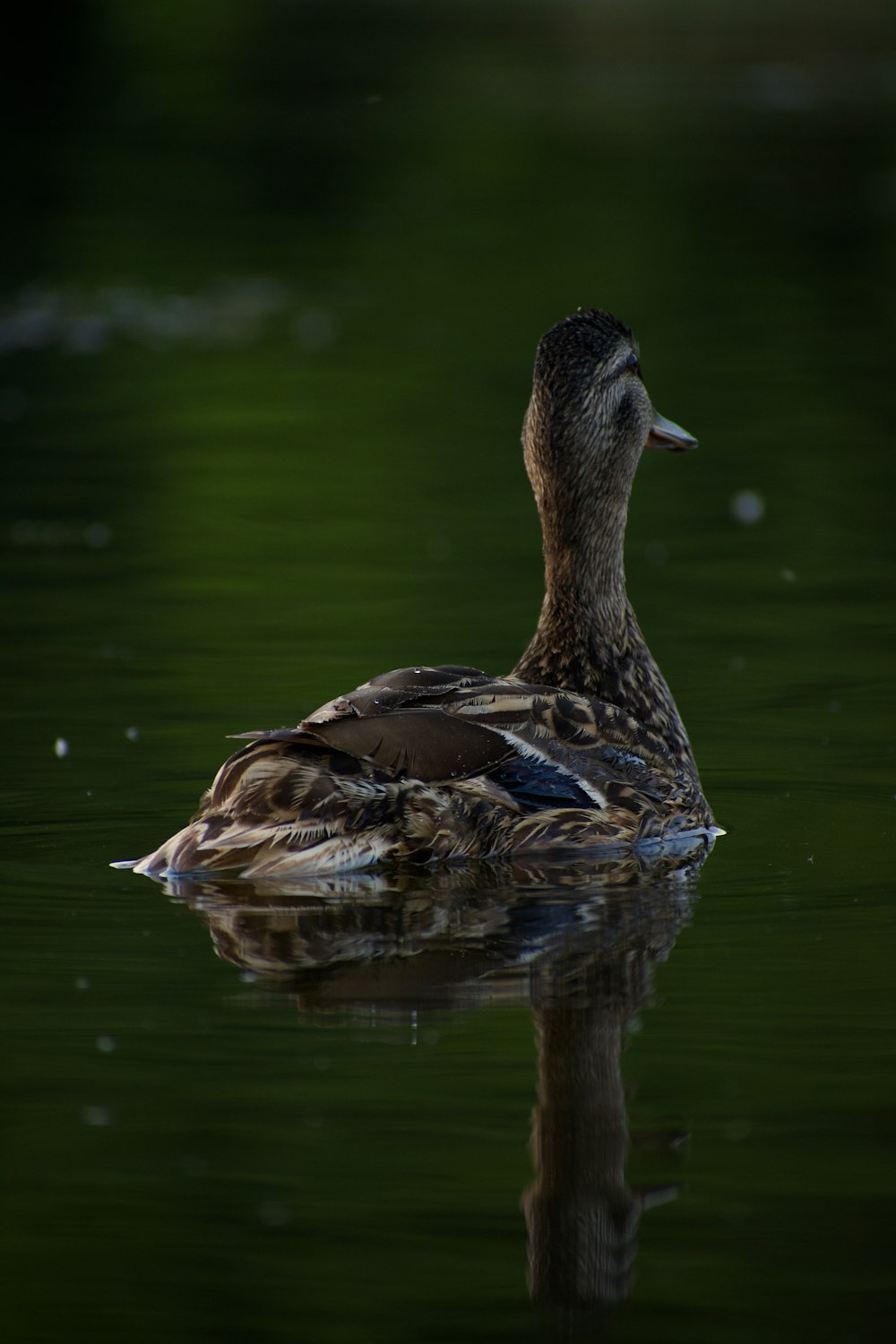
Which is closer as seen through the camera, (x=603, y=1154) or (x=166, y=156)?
(x=603, y=1154)

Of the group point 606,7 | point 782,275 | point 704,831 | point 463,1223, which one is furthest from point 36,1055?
point 606,7

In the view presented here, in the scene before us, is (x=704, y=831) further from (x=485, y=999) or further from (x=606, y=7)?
(x=606, y=7)

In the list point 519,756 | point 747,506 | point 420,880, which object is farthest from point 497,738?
point 747,506

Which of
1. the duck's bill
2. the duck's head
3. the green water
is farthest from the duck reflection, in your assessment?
the duck's bill

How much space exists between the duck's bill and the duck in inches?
16.9

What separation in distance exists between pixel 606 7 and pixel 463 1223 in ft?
133

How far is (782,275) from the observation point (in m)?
22.9

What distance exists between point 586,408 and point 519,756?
166cm

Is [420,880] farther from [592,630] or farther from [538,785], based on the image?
A: [592,630]

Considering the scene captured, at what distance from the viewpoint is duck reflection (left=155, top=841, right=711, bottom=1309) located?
4910 millimetres

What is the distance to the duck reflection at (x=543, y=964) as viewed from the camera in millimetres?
4910

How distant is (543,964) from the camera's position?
21.0 feet

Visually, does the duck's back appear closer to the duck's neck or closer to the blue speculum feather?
the blue speculum feather

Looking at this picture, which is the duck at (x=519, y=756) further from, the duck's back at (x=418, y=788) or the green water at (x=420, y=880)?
the green water at (x=420, y=880)
